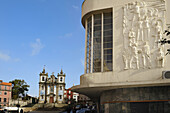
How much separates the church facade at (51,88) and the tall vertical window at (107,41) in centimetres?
5328

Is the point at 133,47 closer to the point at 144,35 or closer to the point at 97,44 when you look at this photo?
the point at 144,35

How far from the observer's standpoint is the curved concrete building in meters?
18.3

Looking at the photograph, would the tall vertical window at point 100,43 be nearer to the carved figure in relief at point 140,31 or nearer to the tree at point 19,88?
the carved figure in relief at point 140,31

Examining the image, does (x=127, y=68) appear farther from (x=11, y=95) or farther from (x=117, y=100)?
(x=11, y=95)

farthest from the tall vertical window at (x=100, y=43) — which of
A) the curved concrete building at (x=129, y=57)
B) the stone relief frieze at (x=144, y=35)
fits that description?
the stone relief frieze at (x=144, y=35)

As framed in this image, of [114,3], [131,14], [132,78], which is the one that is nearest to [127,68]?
[132,78]

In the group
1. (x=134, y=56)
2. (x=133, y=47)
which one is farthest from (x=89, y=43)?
(x=134, y=56)

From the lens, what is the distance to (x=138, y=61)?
19.5 metres

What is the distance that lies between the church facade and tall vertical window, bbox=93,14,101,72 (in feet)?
173

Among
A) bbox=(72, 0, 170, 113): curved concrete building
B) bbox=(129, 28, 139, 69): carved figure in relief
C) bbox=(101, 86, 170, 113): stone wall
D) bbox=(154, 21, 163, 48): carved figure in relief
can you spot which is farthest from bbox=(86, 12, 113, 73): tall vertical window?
bbox=(154, 21, 163, 48): carved figure in relief

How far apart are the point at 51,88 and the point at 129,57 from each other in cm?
5626

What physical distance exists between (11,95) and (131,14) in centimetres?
6388

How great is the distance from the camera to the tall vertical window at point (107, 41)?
2101 centimetres

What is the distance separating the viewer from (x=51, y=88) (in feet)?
241
